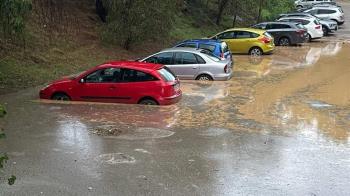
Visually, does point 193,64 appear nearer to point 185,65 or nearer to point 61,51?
point 185,65

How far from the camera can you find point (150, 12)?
2605 centimetres

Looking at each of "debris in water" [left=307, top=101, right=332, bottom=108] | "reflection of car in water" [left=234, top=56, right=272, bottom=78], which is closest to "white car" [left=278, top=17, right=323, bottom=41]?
"reflection of car in water" [left=234, top=56, right=272, bottom=78]

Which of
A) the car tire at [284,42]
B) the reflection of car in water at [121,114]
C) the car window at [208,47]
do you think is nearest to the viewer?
the reflection of car in water at [121,114]

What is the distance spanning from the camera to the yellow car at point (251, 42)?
30750mm

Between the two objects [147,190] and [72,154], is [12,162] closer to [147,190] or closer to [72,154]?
[72,154]

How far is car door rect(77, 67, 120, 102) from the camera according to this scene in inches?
652

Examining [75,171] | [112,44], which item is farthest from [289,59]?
[75,171]

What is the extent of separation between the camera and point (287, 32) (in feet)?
116

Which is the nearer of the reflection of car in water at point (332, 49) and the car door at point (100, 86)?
the car door at point (100, 86)

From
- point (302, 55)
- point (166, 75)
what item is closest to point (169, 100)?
point (166, 75)

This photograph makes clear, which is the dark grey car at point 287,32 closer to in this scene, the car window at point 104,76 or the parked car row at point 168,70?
the parked car row at point 168,70

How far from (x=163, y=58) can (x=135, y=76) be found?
5.68 metres

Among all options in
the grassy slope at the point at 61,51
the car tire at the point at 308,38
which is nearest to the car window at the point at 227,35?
the grassy slope at the point at 61,51

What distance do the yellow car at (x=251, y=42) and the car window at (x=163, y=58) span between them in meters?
10.2
